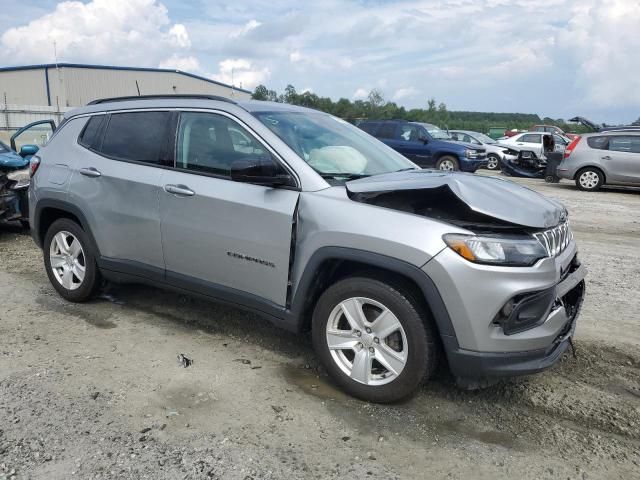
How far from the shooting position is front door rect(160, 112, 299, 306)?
351cm

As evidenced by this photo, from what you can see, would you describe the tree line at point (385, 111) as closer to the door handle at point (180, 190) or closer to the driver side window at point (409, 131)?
the driver side window at point (409, 131)

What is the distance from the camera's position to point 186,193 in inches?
153

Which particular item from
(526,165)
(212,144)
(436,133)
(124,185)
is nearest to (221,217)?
(212,144)

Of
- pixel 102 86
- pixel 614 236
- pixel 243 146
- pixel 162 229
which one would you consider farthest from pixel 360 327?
pixel 102 86

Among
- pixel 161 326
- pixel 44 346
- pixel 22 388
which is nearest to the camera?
pixel 22 388

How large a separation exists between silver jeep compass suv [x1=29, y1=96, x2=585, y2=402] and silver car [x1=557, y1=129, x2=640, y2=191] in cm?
1189

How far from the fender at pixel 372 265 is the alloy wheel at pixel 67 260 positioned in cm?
231

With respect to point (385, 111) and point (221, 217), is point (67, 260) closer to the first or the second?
point (221, 217)

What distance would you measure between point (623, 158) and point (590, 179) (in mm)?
911

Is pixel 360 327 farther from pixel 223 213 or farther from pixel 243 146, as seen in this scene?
pixel 243 146

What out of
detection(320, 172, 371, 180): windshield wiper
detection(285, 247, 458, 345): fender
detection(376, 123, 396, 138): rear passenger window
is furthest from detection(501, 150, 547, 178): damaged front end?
detection(285, 247, 458, 345): fender

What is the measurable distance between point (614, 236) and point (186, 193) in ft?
23.0

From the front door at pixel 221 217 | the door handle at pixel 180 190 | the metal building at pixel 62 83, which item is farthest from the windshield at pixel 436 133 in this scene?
the metal building at pixel 62 83

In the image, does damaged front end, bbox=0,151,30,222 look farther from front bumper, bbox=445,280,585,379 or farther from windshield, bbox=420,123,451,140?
windshield, bbox=420,123,451,140
